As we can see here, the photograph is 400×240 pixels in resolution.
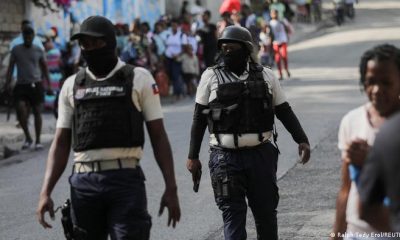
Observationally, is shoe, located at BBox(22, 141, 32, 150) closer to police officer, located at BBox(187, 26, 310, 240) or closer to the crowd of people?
the crowd of people

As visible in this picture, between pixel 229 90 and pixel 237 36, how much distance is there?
1.27ft

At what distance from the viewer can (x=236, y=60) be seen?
6531 millimetres

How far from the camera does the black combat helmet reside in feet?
21.3

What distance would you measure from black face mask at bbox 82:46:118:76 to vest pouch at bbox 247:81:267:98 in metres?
1.30

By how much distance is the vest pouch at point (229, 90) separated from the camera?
6.38 m

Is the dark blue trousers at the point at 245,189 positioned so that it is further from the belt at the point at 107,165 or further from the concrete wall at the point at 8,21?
the concrete wall at the point at 8,21

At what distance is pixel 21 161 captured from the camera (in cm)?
1361

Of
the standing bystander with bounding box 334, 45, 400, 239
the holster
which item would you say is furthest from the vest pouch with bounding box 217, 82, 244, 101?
the standing bystander with bounding box 334, 45, 400, 239

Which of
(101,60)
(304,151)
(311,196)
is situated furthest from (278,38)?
(101,60)

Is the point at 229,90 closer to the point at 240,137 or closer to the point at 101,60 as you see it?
the point at 240,137

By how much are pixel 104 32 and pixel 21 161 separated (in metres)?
8.64

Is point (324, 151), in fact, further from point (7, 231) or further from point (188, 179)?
point (7, 231)

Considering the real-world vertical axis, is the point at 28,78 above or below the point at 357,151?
below

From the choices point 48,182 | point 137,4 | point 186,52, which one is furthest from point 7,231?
point 137,4
